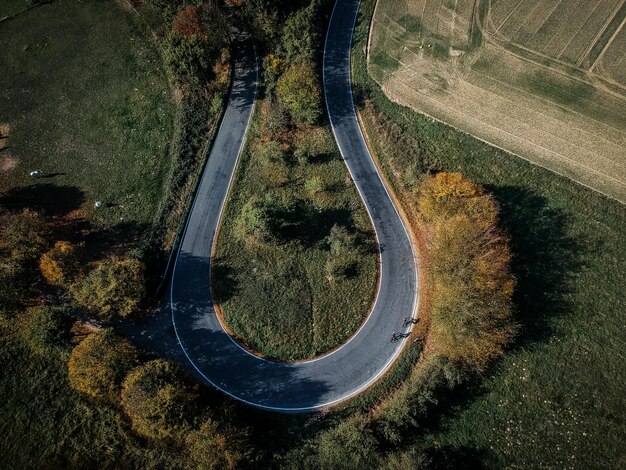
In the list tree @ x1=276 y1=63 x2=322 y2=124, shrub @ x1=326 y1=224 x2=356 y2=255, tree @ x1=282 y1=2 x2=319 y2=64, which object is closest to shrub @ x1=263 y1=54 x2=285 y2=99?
tree @ x1=276 y1=63 x2=322 y2=124

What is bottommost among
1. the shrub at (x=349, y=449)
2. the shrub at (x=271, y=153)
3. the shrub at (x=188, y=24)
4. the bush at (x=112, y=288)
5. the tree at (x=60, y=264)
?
the shrub at (x=349, y=449)

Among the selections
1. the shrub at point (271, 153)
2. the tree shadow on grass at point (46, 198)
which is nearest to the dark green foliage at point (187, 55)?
the shrub at point (271, 153)

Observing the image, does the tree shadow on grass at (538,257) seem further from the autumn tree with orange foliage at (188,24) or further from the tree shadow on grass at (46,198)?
the tree shadow on grass at (46,198)

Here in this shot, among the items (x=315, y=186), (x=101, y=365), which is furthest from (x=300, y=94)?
(x=101, y=365)

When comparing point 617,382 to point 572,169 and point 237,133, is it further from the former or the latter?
point 237,133

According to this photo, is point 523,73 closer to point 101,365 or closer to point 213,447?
point 213,447

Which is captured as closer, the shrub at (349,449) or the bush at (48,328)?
the shrub at (349,449)

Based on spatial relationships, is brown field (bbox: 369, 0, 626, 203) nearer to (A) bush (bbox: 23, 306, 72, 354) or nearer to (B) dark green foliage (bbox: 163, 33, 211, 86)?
(B) dark green foliage (bbox: 163, 33, 211, 86)
